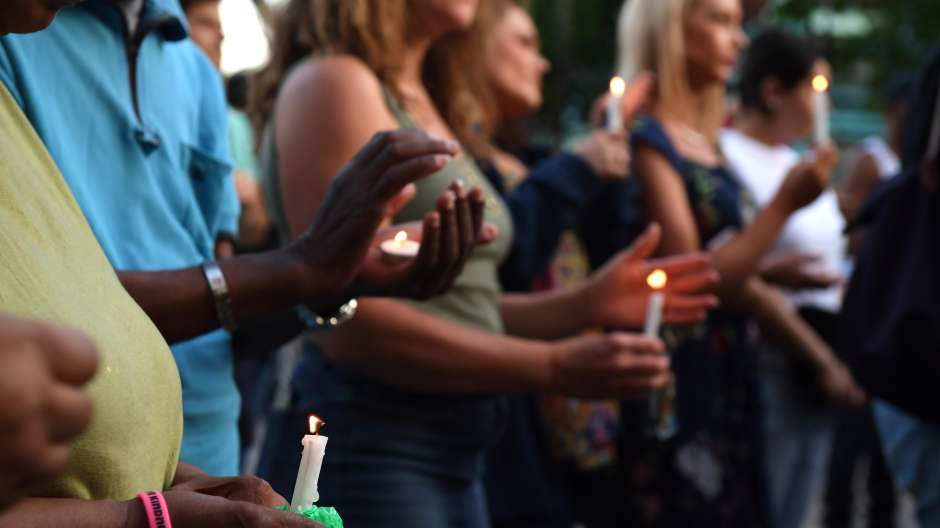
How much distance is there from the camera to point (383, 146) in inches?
67.3

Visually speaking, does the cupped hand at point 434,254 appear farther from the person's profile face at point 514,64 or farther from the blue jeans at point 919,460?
the person's profile face at point 514,64

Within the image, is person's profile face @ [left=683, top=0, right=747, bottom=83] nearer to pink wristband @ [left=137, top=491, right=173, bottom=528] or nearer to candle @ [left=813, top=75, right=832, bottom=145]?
candle @ [left=813, top=75, right=832, bottom=145]

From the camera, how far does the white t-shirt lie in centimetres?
466

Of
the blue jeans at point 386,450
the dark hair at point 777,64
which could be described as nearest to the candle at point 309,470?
the blue jeans at point 386,450

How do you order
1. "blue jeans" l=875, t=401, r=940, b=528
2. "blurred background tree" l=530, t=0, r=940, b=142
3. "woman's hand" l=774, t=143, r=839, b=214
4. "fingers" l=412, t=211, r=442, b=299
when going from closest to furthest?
"fingers" l=412, t=211, r=442, b=299 → "blue jeans" l=875, t=401, r=940, b=528 → "woman's hand" l=774, t=143, r=839, b=214 → "blurred background tree" l=530, t=0, r=940, b=142

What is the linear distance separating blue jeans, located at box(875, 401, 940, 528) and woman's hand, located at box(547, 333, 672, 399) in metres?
1.22

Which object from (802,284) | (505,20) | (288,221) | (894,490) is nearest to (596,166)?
(505,20)

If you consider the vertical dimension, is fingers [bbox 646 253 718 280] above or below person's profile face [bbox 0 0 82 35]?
below

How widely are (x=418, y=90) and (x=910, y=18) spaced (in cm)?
1159

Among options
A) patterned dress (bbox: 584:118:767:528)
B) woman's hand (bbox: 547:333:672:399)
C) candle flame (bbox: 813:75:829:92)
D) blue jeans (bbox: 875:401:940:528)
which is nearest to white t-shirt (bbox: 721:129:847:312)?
patterned dress (bbox: 584:118:767:528)

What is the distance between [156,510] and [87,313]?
0.19 metres

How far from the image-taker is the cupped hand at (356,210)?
169 centimetres

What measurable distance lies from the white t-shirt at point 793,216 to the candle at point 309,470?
11.9ft

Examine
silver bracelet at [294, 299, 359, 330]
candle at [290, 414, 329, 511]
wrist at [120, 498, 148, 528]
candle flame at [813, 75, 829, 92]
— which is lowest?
candle flame at [813, 75, 829, 92]
